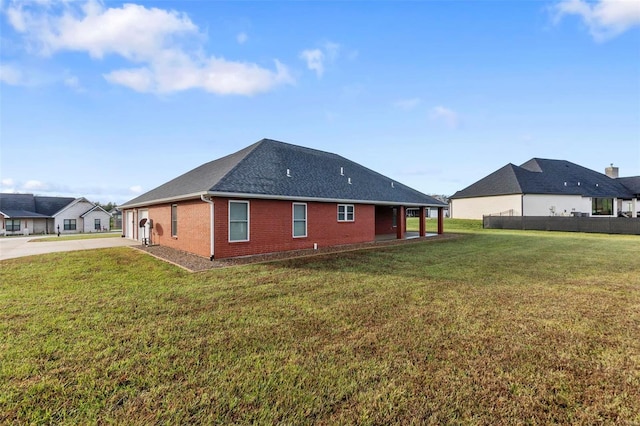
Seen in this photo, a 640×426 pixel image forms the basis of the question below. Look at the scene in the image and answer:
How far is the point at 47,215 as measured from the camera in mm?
39406

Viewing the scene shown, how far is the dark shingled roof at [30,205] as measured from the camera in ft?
120

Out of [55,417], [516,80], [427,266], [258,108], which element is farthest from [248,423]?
[516,80]

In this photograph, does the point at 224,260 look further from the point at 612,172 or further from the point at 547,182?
the point at 612,172

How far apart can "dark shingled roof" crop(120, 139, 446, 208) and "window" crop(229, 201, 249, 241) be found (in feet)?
2.07

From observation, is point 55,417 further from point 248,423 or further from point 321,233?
point 321,233

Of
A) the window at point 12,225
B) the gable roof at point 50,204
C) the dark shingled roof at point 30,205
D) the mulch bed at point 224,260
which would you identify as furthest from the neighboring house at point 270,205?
the gable roof at point 50,204

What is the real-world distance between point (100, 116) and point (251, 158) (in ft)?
29.6

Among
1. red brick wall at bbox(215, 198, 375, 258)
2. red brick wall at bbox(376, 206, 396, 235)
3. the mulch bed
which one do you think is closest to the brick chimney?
red brick wall at bbox(376, 206, 396, 235)

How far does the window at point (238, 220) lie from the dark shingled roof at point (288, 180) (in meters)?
0.63

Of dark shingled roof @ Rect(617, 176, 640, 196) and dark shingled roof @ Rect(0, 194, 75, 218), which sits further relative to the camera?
dark shingled roof @ Rect(617, 176, 640, 196)

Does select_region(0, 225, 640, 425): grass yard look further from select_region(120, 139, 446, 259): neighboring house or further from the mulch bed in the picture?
select_region(120, 139, 446, 259): neighboring house

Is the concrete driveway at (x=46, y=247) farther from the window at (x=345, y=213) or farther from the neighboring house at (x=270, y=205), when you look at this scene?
the window at (x=345, y=213)

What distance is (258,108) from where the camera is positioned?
17594mm

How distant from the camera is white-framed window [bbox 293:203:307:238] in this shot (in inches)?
504
